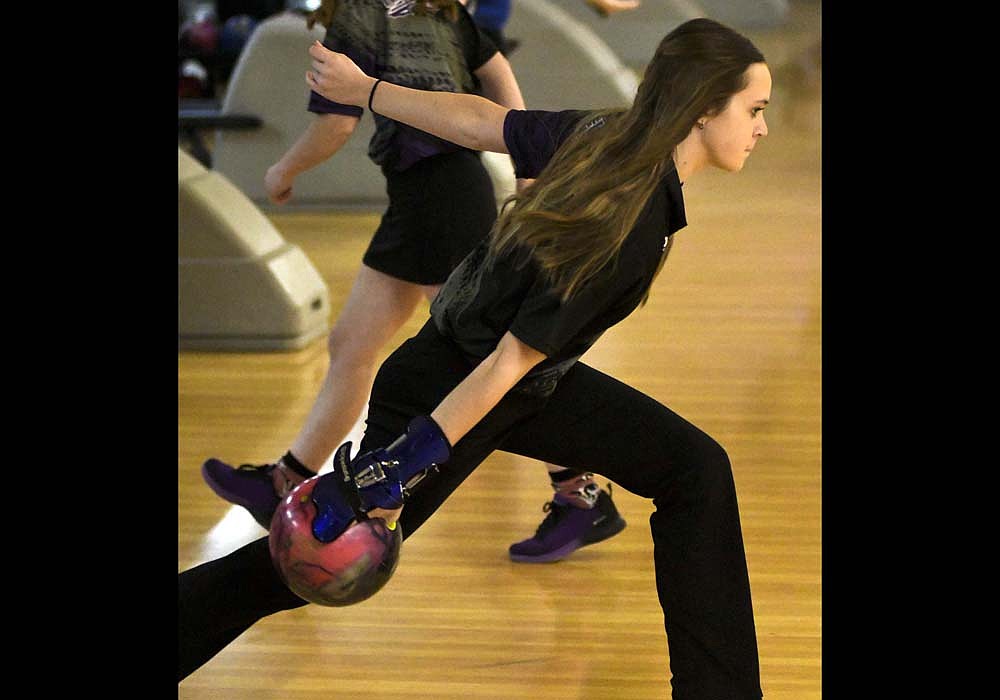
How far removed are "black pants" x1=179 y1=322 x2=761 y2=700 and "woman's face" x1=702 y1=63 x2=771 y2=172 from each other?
0.46 m

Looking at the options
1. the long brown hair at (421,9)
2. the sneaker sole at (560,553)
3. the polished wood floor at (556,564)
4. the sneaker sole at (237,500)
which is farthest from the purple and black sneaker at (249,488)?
the long brown hair at (421,9)

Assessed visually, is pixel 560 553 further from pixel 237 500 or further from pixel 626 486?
pixel 626 486

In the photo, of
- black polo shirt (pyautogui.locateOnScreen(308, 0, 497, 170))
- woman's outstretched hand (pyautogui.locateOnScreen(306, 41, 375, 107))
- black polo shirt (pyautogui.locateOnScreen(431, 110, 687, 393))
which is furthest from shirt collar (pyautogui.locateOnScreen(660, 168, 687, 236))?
black polo shirt (pyautogui.locateOnScreen(308, 0, 497, 170))

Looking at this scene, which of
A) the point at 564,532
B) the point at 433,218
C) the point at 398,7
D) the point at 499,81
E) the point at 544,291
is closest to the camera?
the point at 544,291

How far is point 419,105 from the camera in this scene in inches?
89.7

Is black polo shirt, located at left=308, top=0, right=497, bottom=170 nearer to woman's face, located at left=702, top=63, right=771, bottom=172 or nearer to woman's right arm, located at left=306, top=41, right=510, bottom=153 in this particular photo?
woman's right arm, located at left=306, top=41, right=510, bottom=153

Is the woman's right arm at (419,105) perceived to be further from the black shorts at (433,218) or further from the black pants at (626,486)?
the black shorts at (433,218)

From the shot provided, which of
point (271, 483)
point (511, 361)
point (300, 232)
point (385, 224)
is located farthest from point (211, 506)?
point (300, 232)

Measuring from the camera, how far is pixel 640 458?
7.64 feet

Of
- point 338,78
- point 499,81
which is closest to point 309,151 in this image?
point 499,81

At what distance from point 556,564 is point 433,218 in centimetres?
85

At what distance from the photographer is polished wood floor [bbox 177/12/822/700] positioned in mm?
2730

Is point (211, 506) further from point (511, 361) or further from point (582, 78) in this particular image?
point (582, 78)
